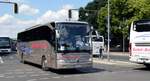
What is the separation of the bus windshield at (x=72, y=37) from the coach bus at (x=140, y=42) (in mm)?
3587

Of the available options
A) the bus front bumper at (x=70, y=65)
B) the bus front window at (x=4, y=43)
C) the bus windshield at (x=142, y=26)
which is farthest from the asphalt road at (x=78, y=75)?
the bus front window at (x=4, y=43)

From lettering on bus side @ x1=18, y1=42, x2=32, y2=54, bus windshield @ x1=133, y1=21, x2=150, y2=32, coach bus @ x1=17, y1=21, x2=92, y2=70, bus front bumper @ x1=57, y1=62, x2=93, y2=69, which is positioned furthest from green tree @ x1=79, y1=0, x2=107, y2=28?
bus front bumper @ x1=57, y1=62, x2=93, y2=69

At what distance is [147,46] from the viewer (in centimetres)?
2584

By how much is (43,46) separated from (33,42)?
417 centimetres

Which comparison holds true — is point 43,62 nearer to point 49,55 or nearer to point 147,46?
point 49,55

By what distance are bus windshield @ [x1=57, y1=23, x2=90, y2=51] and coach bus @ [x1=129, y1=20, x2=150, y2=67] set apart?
359 centimetres

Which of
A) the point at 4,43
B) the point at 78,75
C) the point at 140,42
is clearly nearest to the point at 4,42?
the point at 4,43

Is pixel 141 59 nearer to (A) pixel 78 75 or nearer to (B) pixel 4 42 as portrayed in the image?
(A) pixel 78 75

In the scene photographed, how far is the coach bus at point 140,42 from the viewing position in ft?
Result: 85.1

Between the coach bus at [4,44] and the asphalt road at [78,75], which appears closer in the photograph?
the asphalt road at [78,75]

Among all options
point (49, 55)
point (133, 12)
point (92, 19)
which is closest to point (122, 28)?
point (133, 12)

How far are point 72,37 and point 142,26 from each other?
480cm

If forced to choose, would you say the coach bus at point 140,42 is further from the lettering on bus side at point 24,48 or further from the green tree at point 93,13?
the green tree at point 93,13

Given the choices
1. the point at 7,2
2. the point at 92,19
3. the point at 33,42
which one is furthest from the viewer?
the point at 92,19
